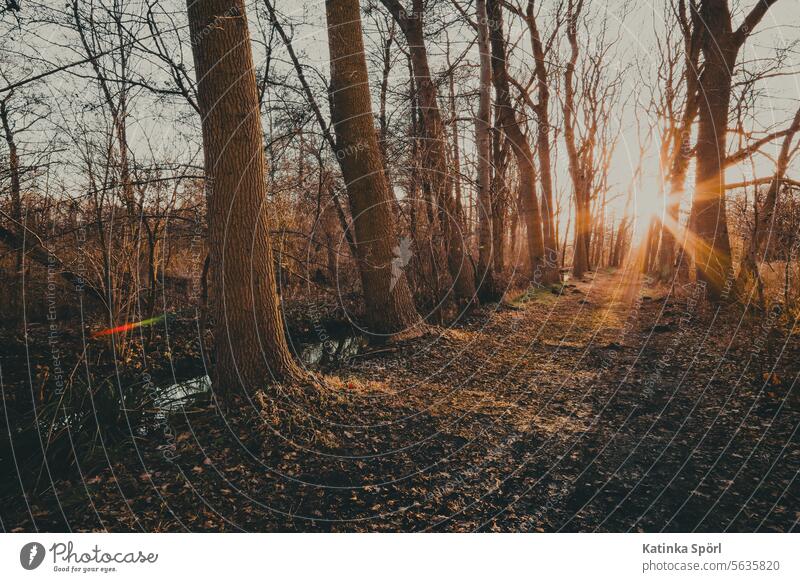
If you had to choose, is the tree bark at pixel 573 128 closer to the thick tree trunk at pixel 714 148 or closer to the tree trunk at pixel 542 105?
the tree trunk at pixel 542 105

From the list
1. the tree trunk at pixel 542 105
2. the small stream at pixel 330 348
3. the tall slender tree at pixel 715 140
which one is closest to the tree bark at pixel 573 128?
the tree trunk at pixel 542 105

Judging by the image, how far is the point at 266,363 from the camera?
380 centimetres

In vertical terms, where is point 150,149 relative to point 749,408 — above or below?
above

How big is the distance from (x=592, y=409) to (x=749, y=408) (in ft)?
4.50

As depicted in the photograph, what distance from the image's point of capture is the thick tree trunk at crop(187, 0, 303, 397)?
3.50 metres

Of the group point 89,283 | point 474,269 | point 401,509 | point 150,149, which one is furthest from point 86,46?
point 474,269

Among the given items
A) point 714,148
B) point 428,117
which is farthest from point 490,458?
point 714,148

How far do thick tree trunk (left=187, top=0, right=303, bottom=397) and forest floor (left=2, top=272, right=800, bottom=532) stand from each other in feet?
1.85

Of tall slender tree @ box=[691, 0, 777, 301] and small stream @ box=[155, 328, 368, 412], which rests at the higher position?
tall slender tree @ box=[691, 0, 777, 301]

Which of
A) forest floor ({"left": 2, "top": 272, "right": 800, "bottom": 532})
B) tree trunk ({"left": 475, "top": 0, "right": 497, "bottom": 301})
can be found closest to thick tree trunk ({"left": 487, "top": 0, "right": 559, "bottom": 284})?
tree trunk ({"left": 475, "top": 0, "right": 497, "bottom": 301})

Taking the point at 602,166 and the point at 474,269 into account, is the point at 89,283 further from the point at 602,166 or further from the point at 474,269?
the point at 602,166

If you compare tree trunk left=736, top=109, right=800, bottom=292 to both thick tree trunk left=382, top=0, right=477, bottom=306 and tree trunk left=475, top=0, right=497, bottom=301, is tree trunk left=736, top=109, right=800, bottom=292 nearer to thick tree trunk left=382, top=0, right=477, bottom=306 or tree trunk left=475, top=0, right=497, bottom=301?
tree trunk left=475, top=0, right=497, bottom=301

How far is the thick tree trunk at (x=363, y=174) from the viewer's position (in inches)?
233

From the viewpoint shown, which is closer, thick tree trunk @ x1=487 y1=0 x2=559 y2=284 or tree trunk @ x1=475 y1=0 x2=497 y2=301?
tree trunk @ x1=475 y1=0 x2=497 y2=301
